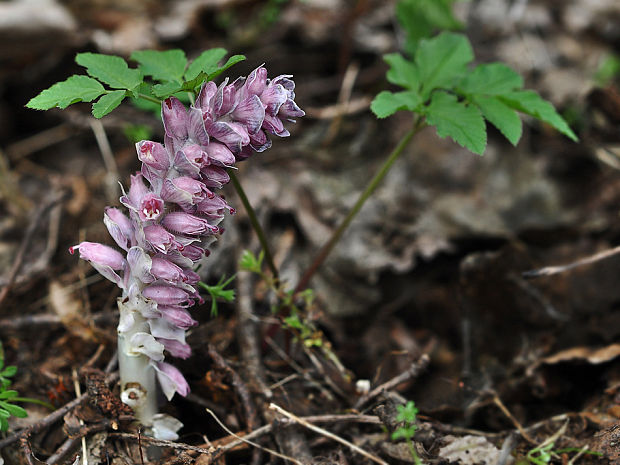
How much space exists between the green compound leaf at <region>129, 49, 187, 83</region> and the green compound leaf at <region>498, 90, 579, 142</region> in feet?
4.31

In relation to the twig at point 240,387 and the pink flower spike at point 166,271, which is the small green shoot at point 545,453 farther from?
the pink flower spike at point 166,271

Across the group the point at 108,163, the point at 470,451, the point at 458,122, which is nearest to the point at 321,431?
the point at 470,451

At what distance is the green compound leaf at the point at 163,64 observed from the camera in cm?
212

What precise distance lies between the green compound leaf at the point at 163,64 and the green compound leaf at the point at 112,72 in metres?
0.16

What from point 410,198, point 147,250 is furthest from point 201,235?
point 410,198

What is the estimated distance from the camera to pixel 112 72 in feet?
6.36

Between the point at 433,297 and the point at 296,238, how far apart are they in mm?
904

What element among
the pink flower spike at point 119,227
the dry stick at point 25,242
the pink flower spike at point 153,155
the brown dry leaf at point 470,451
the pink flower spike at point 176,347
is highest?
the pink flower spike at point 153,155

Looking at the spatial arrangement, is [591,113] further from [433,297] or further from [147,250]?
[147,250]

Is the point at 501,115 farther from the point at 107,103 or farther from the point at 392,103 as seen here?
the point at 107,103

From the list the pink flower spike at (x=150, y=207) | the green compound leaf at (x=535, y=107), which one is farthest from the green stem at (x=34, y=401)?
the green compound leaf at (x=535, y=107)

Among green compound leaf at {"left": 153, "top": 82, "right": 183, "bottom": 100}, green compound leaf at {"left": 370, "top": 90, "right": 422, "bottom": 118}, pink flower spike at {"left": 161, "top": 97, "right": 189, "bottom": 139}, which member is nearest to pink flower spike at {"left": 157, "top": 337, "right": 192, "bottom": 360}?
pink flower spike at {"left": 161, "top": 97, "right": 189, "bottom": 139}

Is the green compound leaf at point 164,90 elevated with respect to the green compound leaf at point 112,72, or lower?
lower

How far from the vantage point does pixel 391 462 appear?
217cm
